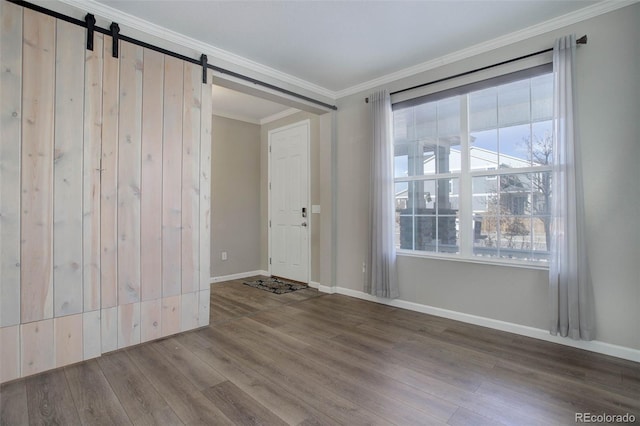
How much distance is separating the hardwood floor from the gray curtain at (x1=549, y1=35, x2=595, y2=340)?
27 centimetres

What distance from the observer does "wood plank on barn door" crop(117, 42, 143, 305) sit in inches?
101

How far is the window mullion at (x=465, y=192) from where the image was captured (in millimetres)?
3174

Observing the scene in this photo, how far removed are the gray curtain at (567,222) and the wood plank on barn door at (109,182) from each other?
356cm

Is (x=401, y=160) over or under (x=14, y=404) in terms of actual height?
over

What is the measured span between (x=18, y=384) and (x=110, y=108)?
2017 millimetres

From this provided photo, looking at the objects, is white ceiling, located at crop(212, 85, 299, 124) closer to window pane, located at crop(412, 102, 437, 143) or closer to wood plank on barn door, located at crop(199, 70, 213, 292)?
wood plank on barn door, located at crop(199, 70, 213, 292)

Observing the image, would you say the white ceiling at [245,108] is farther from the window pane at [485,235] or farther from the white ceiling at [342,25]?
the window pane at [485,235]

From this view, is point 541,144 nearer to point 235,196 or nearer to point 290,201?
point 290,201

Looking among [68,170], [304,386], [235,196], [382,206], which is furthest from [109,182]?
[235,196]

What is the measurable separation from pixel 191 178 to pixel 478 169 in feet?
9.19

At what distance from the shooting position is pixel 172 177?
2854 millimetres

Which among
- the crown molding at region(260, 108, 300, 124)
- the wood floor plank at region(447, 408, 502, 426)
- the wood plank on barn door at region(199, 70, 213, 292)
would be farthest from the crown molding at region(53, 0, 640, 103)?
the wood floor plank at region(447, 408, 502, 426)

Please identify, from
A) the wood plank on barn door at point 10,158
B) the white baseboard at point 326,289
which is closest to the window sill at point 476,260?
the white baseboard at point 326,289

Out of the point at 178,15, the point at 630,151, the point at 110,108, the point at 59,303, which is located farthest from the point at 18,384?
the point at 630,151
